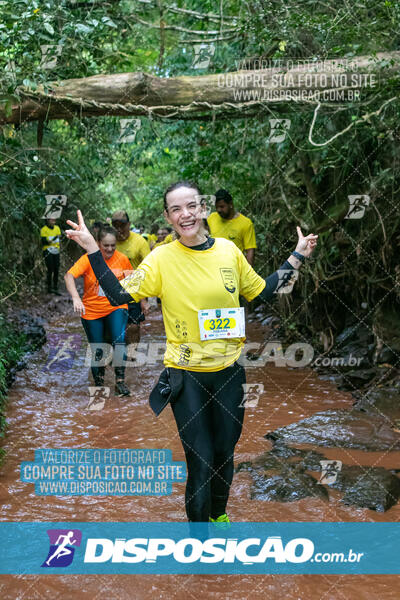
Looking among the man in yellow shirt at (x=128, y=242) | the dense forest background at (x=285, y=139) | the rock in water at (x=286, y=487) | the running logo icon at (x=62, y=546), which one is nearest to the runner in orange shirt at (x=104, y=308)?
the man in yellow shirt at (x=128, y=242)

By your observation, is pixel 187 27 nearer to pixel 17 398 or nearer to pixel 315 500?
pixel 17 398

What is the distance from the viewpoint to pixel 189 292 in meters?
2.96

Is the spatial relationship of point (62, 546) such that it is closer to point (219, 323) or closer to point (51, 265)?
point (219, 323)

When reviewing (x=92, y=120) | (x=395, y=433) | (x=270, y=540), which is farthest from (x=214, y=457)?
(x=92, y=120)

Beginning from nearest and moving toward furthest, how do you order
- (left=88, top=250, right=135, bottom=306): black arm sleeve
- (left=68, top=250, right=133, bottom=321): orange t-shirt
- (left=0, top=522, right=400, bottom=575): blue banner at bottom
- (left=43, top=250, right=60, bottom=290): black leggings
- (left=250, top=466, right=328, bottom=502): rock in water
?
(left=88, top=250, right=135, bottom=306): black arm sleeve → (left=0, top=522, right=400, bottom=575): blue banner at bottom → (left=250, top=466, right=328, bottom=502): rock in water → (left=68, top=250, right=133, bottom=321): orange t-shirt → (left=43, top=250, right=60, bottom=290): black leggings

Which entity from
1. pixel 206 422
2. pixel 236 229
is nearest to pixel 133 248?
pixel 236 229

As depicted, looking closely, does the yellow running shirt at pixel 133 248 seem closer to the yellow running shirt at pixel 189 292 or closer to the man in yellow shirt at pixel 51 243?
the yellow running shirt at pixel 189 292

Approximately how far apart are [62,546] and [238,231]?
4.20m

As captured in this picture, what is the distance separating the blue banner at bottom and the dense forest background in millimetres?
3229

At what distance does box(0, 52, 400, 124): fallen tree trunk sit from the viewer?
5.65 meters

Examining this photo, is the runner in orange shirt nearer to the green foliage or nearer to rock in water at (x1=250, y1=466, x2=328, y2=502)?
the green foliage

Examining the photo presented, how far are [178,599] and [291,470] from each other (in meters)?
1.55

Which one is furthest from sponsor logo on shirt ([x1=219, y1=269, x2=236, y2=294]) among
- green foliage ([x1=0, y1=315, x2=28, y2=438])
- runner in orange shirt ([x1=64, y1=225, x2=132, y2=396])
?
green foliage ([x1=0, y1=315, x2=28, y2=438])

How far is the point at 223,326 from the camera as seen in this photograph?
2963mm
